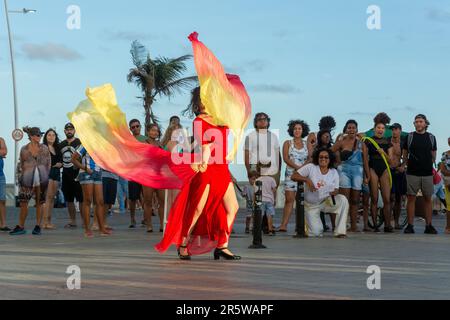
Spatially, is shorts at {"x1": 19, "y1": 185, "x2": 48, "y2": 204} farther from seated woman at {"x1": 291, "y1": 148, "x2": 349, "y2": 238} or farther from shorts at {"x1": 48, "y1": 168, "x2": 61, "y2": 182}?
seated woman at {"x1": 291, "y1": 148, "x2": 349, "y2": 238}

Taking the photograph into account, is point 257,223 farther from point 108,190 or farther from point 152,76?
point 152,76

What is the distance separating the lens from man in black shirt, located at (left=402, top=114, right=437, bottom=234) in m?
17.3

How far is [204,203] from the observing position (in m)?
11.9

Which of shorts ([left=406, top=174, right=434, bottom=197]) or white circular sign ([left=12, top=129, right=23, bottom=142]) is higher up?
white circular sign ([left=12, top=129, right=23, bottom=142])

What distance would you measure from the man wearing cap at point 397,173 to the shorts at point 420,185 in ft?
2.41

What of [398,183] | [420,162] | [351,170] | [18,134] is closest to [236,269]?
[351,170]

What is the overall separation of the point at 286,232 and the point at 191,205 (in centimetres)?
582

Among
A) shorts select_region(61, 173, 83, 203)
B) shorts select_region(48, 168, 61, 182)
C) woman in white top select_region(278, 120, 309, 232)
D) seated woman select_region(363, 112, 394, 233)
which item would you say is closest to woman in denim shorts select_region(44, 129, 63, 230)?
shorts select_region(48, 168, 61, 182)

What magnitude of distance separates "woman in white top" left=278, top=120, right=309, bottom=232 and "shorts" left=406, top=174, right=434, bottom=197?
2.01 metres

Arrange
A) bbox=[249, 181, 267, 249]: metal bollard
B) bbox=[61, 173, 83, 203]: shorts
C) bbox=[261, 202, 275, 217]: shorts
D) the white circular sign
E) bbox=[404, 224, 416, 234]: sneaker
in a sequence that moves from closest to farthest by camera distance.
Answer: bbox=[249, 181, 267, 249]: metal bollard → bbox=[261, 202, 275, 217]: shorts → bbox=[404, 224, 416, 234]: sneaker → bbox=[61, 173, 83, 203]: shorts → the white circular sign

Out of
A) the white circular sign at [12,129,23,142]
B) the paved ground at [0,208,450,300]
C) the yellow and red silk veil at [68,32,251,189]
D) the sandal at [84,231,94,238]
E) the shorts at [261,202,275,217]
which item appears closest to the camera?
the paved ground at [0,208,450,300]

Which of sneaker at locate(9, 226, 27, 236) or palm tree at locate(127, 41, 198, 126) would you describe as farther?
palm tree at locate(127, 41, 198, 126)

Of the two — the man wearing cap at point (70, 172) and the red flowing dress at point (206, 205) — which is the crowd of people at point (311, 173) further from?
the red flowing dress at point (206, 205)
